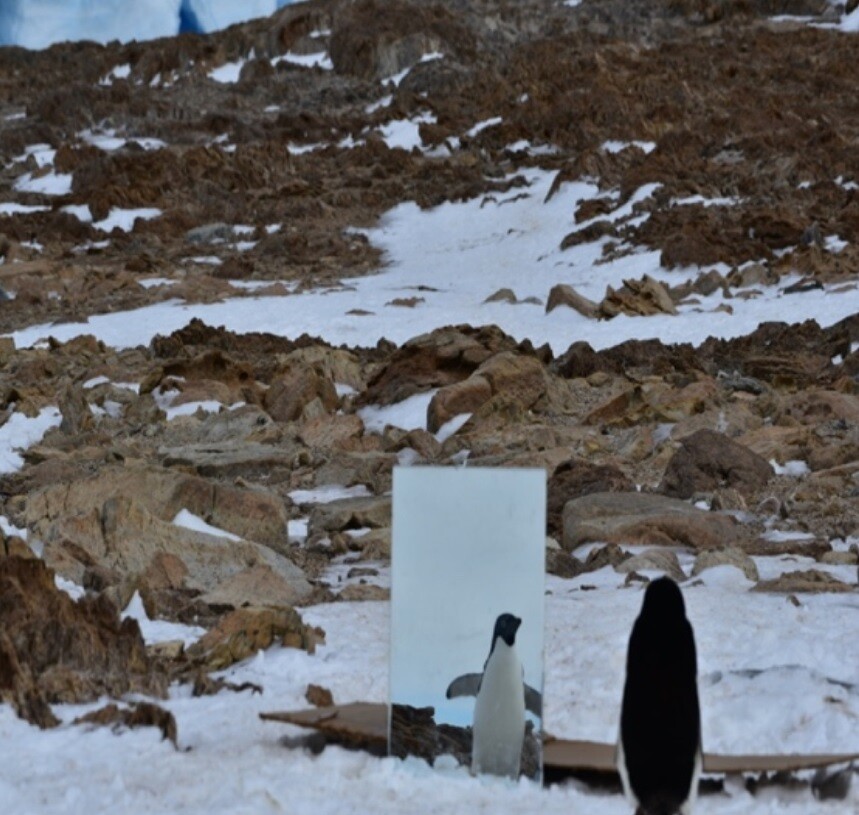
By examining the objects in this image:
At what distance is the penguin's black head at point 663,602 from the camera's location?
2719mm

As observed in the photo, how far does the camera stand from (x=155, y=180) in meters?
27.9

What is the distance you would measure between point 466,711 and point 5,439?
26.0 feet

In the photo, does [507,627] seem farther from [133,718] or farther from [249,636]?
[249,636]

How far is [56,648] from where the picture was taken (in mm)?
4180

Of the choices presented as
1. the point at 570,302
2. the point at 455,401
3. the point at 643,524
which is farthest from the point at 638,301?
the point at 643,524

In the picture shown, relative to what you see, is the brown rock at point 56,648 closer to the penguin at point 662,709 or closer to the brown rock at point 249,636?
the brown rock at point 249,636

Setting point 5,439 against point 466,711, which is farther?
point 5,439

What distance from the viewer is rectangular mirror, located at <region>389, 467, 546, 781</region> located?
2953mm

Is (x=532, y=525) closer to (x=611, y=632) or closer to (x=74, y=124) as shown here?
(x=611, y=632)

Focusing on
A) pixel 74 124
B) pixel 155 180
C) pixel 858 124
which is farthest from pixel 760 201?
pixel 74 124

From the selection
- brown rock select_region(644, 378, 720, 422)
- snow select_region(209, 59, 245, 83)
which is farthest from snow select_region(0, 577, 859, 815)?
snow select_region(209, 59, 245, 83)

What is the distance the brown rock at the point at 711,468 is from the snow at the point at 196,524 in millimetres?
2596

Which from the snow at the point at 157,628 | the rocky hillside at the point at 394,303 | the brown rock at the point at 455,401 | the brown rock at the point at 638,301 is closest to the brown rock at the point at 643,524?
the rocky hillside at the point at 394,303

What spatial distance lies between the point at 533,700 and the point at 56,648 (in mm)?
1806
